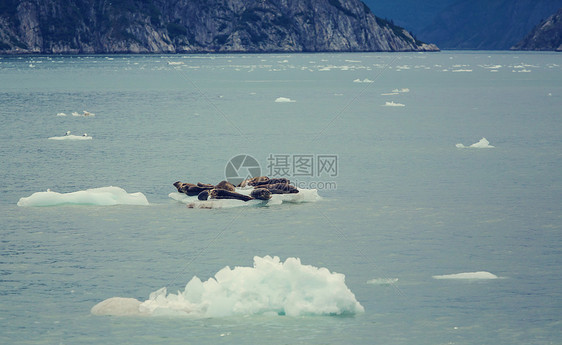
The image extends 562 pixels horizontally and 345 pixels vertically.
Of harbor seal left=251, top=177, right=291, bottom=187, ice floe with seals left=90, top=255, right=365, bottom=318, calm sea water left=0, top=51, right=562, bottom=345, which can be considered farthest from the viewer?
harbor seal left=251, top=177, right=291, bottom=187

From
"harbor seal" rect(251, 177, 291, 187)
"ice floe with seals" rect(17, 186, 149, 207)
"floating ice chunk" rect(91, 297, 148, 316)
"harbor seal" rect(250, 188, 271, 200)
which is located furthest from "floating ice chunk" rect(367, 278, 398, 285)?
"ice floe with seals" rect(17, 186, 149, 207)

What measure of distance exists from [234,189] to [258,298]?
9.31 metres

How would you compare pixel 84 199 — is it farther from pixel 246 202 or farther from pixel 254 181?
pixel 254 181

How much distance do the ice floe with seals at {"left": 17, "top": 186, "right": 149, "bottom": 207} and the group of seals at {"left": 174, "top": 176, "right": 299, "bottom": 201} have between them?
1.32 m

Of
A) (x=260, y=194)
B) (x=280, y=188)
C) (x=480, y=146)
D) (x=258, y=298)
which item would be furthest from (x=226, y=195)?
(x=480, y=146)

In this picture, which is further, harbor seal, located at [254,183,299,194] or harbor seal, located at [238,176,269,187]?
harbor seal, located at [238,176,269,187]

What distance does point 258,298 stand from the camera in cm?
1438

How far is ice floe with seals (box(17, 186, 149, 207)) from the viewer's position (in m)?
22.7

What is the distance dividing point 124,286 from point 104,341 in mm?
2771

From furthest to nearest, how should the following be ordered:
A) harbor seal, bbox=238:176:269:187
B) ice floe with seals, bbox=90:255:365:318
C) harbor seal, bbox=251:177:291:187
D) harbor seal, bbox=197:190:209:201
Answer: harbor seal, bbox=238:176:269:187 < harbor seal, bbox=251:177:291:187 < harbor seal, bbox=197:190:209:201 < ice floe with seals, bbox=90:255:365:318

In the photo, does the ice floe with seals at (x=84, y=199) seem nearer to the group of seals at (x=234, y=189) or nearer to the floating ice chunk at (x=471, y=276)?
the group of seals at (x=234, y=189)

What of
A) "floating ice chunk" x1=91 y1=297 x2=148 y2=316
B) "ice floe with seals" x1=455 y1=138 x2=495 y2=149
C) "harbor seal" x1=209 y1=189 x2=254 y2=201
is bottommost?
"ice floe with seals" x1=455 y1=138 x2=495 y2=149

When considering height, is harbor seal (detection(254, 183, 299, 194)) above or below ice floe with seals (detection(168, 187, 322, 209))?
above

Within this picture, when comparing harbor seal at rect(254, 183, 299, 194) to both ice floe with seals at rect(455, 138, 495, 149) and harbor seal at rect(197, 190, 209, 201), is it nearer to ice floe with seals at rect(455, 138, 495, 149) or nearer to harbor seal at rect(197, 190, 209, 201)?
harbor seal at rect(197, 190, 209, 201)
